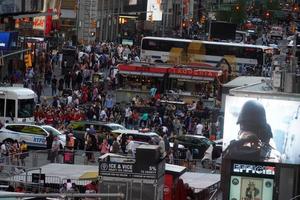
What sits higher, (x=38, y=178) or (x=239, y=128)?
(x=239, y=128)

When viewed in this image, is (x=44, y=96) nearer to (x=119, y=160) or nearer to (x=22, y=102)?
(x=22, y=102)

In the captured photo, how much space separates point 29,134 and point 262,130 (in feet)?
50.8

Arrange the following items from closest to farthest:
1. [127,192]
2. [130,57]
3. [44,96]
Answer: [127,192] < [44,96] < [130,57]

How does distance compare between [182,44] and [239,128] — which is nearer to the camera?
[239,128]

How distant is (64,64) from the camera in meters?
64.3

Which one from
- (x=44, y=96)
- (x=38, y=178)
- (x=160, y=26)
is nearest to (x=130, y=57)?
(x=44, y=96)

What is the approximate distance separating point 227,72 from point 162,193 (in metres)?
42.5

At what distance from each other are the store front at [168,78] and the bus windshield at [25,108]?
1438cm

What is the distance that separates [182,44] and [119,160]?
53983mm

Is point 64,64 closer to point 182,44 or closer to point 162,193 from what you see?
point 182,44

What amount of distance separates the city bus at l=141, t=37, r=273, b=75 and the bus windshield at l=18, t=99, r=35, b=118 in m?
29.0

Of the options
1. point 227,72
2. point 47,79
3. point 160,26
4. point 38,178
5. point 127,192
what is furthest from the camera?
point 160,26

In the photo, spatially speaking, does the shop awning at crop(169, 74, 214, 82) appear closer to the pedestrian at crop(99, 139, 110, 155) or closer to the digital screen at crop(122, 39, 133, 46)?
the pedestrian at crop(99, 139, 110, 155)

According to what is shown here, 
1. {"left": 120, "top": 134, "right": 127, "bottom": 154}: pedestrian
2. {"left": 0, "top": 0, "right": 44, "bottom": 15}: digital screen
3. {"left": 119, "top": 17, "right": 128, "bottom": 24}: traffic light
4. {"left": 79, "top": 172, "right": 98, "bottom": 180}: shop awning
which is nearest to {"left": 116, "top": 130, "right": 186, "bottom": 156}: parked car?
{"left": 120, "top": 134, "right": 127, "bottom": 154}: pedestrian
